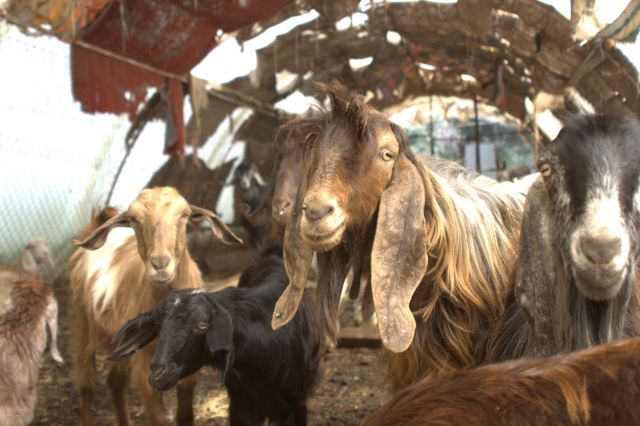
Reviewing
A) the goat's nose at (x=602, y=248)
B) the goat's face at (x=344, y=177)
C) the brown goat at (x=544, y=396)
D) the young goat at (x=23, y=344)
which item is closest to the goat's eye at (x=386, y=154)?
the goat's face at (x=344, y=177)

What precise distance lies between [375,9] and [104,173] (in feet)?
15.1

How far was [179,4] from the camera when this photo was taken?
783cm

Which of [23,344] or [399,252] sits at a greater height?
[399,252]

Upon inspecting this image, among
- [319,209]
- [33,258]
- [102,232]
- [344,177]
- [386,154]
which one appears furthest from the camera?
[33,258]

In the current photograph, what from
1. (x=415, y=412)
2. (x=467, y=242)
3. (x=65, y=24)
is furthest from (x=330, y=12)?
(x=415, y=412)

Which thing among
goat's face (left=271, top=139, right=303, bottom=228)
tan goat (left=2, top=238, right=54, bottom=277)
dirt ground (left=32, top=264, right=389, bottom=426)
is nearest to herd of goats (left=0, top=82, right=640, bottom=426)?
goat's face (left=271, top=139, right=303, bottom=228)

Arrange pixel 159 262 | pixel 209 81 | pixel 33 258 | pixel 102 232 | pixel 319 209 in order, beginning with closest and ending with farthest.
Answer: pixel 319 209, pixel 159 262, pixel 102 232, pixel 33 258, pixel 209 81

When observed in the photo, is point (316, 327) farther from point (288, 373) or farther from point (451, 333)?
point (451, 333)

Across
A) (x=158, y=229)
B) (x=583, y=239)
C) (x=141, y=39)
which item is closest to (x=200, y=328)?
(x=158, y=229)

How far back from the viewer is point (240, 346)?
4246mm

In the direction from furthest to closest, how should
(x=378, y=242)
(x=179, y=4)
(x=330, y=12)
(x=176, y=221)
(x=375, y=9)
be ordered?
(x=375, y=9) < (x=330, y=12) < (x=179, y=4) < (x=176, y=221) < (x=378, y=242)

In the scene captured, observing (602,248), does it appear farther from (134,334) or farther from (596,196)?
(134,334)

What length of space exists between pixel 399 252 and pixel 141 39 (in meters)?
6.04

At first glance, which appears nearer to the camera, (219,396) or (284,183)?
(284,183)
